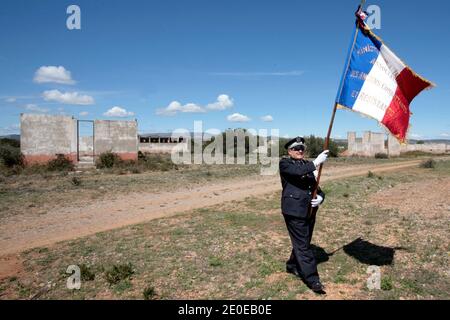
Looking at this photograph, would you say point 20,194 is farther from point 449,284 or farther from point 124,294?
point 449,284

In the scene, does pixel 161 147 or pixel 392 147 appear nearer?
pixel 392 147

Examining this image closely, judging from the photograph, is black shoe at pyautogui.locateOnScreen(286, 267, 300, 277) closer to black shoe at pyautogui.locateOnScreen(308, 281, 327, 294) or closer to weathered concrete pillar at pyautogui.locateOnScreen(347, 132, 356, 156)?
black shoe at pyautogui.locateOnScreen(308, 281, 327, 294)

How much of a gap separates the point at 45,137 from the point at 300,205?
22.5m

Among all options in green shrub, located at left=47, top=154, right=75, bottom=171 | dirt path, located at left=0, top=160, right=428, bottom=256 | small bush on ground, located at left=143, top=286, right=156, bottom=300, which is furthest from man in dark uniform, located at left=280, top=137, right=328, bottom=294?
green shrub, located at left=47, top=154, right=75, bottom=171

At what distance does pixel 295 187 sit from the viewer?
16.2 feet

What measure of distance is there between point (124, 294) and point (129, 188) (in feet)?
34.1

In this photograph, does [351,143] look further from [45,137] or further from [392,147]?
[45,137]

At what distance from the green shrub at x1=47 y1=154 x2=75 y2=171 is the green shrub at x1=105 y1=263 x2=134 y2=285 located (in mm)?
18745

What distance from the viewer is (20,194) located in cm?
1311

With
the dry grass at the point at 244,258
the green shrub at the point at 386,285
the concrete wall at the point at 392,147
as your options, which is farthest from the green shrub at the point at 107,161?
the concrete wall at the point at 392,147

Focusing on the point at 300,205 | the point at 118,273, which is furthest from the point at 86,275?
the point at 300,205

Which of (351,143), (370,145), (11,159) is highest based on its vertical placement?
(351,143)

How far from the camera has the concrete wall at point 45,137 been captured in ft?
76.3
